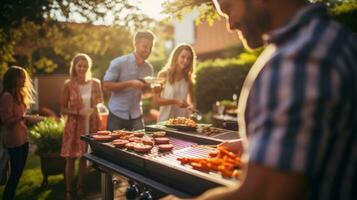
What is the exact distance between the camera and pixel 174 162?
2.55m

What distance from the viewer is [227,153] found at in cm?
250

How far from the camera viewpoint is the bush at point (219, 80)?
12328 mm

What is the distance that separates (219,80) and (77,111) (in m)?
7.75

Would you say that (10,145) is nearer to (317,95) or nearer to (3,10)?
(3,10)

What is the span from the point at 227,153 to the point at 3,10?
5.65m

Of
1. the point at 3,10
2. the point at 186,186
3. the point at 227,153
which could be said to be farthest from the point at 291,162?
the point at 3,10

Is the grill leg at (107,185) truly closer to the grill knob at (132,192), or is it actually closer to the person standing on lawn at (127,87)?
the grill knob at (132,192)

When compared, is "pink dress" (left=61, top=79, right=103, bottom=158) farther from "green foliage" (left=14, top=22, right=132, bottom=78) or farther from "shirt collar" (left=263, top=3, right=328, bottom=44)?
"shirt collar" (left=263, top=3, right=328, bottom=44)

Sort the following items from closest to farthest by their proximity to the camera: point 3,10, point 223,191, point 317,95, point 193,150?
1. point 317,95
2. point 223,191
3. point 193,150
4. point 3,10

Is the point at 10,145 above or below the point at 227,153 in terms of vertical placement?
below

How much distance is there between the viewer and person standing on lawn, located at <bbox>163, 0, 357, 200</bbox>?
85cm

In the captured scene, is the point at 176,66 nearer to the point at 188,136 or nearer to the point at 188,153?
the point at 188,136

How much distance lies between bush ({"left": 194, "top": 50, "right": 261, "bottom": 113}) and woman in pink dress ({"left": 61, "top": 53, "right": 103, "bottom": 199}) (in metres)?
7.15

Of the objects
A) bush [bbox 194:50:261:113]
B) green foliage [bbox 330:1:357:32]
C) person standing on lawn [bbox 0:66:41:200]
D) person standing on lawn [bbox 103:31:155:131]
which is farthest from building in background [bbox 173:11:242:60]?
person standing on lawn [bbox 0:66:41:200]
